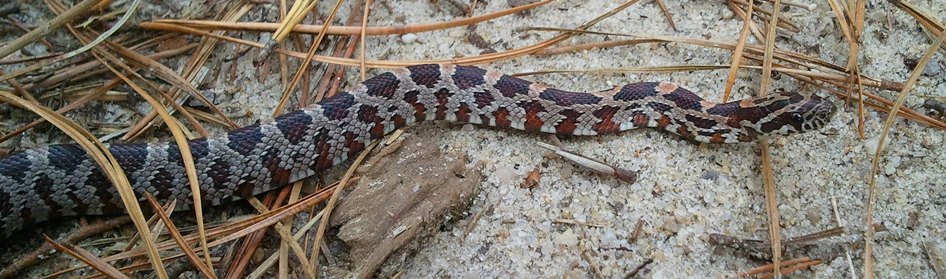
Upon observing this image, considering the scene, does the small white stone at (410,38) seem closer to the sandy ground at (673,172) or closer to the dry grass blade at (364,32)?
the sandy ground at (673,172)

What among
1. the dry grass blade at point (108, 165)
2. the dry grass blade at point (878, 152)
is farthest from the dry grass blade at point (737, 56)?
the dry grass blade at point (108, 165)

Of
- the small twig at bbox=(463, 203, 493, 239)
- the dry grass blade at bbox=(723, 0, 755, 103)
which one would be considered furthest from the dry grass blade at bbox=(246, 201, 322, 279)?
the dry grass blade at bbox=(723, 0, 755, 103)

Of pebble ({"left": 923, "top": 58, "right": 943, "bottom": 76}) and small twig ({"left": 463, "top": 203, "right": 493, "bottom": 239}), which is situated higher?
pebble ({"left": 923, "top": 58, "right": 943, "bottom": 76})

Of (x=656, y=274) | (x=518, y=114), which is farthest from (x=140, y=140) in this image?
(x=656, y=274)

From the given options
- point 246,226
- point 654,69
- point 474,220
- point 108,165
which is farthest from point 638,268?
point 108,165

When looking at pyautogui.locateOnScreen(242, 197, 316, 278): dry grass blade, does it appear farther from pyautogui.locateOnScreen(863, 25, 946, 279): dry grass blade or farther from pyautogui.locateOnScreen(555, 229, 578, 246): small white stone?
pyautogui.locateOnScreen(863, 25, 946, 279): dry grass blade

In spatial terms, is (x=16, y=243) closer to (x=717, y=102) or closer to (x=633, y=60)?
(x=633, y=60)
